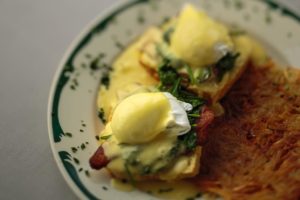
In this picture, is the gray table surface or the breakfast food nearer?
the breakfast food

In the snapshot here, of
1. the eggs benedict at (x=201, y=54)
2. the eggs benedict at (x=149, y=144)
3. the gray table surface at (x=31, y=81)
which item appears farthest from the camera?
the eggs benedict at (x=201, y=54)

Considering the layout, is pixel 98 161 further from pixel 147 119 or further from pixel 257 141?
pixel 257 141

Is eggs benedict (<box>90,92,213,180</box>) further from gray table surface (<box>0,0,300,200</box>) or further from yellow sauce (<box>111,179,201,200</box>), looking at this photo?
gray table surface (<box>0,0,300,200</box>)

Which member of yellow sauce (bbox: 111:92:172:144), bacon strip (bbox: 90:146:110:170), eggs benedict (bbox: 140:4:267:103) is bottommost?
bacon strip (bbox: 90:146:110:170)

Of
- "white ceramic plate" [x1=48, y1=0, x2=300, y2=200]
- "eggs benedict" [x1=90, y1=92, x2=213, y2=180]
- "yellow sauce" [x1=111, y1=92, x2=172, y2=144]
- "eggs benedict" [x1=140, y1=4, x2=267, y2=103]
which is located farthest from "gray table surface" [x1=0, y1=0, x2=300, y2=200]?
"eggs benedict" [x1=140, y1=4, x2=267, y2=103]

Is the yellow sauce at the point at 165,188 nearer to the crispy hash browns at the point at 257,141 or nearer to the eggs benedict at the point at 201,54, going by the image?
the crispy hash browns at the point at 257,141

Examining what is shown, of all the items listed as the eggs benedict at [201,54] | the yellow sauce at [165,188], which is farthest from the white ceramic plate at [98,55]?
the eggs benedict at [201,54]

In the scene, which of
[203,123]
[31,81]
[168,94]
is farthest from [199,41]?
[31,81]
